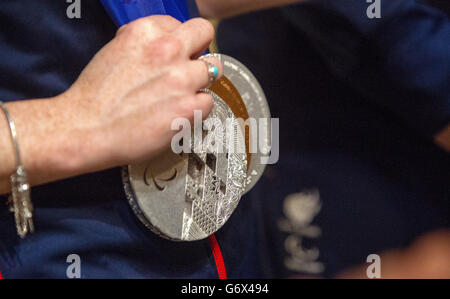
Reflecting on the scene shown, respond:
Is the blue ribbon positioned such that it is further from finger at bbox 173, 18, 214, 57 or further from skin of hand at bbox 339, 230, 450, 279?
skin of hand at bbox 339, 230, 450, 279

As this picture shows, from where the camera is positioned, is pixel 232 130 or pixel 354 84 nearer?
pixel 232 130

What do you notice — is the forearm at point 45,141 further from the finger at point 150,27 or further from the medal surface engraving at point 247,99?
the medal surface engraving at point 247,99

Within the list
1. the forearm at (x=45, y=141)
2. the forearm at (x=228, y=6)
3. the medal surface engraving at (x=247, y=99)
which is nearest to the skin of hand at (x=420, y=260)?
the medal surface engraving at (x=247, y=99)

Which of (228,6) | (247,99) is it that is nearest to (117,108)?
(247,99)

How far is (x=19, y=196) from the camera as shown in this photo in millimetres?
424

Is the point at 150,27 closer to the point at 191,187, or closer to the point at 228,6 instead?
the point at 191,187

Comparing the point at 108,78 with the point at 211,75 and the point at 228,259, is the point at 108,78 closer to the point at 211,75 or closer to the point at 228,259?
the point at 211,75

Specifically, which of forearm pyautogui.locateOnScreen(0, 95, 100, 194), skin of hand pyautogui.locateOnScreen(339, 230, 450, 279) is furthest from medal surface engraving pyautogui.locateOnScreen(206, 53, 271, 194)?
skin of hand pyautogui.locateOnScreen(339, 230, 450, 279)

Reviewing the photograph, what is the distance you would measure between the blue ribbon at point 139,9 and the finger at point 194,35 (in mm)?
59

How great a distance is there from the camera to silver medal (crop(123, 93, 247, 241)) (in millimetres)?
498

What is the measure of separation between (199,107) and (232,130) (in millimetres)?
108

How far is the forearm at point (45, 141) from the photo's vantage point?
1.34 feet
